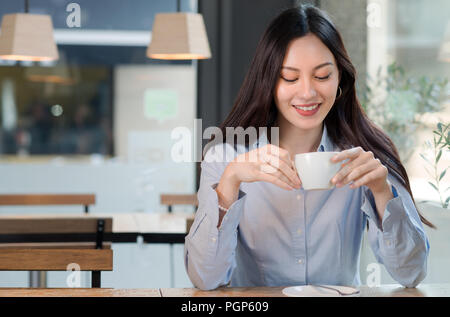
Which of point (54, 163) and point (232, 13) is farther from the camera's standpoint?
point (54, 163)

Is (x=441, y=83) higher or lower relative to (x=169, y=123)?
higher

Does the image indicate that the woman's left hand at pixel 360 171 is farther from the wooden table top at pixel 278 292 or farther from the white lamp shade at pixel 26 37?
the white lamp shade at pixel 26 37

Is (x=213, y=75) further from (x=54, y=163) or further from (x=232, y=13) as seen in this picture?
(x=54, y=163)

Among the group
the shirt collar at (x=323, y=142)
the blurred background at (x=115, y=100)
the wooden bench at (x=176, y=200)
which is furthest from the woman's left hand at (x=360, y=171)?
the blurred background at (x=115, y=100)

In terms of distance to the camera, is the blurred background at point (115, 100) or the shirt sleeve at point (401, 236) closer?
the shirt sleeve at point (401, 236)

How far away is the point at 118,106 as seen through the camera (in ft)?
16.2

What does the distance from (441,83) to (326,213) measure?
1.14 meters

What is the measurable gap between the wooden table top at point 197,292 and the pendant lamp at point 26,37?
96.0 inches

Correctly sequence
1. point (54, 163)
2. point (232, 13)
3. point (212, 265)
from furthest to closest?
point (54, 163) < point (232, 13) < point (212, 265)

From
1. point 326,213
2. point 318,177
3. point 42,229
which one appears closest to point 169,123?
point 42,229

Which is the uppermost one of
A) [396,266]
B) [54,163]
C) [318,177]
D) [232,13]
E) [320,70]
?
[232,13]

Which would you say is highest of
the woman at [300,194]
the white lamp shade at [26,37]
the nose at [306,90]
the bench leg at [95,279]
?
the white lamp shade at [26,37]

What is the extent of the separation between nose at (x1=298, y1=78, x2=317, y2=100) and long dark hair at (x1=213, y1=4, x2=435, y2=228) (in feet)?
0.20

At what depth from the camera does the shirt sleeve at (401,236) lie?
1345 millimetres
